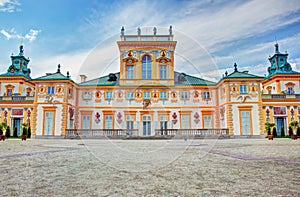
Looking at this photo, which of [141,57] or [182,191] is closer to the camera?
[182,191]

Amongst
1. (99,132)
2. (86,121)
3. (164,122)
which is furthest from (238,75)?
(86,121)

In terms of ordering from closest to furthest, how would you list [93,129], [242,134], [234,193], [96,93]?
[234,193] → [242,134] → [93,129] → [96,93]

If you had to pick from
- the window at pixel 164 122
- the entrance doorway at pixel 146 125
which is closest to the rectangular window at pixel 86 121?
the entrance doorway at pixel 146 125

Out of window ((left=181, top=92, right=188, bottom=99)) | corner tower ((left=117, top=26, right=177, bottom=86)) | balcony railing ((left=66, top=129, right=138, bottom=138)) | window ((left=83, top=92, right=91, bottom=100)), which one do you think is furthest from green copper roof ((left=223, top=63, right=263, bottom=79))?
window ((left=83, top=92, right=91, bottom=100))

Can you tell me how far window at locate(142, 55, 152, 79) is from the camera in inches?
1145

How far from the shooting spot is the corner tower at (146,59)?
1136 inches

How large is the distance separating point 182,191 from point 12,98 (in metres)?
29.7

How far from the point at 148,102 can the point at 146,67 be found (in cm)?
452

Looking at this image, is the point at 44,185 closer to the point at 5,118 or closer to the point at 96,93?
→ the point at 96,93

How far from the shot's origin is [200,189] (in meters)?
3.39

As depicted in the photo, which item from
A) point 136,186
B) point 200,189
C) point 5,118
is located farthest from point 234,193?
point 5,118

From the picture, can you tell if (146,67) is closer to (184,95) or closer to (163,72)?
(163,72)

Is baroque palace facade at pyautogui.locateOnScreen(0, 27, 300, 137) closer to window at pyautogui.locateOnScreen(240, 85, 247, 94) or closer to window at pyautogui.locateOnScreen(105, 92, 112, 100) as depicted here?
Result: window at pyautogui.locateOnScreen(240, 85, 247, 94)

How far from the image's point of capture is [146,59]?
29.4 m
